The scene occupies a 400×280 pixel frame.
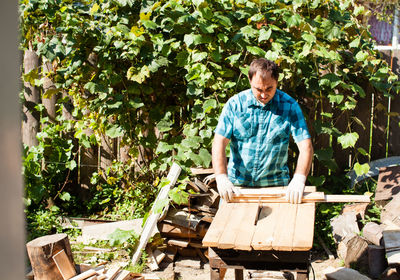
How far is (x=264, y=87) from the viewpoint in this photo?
340 cm

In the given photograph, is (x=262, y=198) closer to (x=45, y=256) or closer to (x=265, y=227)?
(x=265, y=227)

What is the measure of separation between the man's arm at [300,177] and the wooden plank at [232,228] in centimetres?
33

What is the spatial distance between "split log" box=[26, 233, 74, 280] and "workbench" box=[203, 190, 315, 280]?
5.52 feet

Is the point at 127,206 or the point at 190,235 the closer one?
the point at 190,235

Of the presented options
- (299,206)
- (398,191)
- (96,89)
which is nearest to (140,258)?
(96,89)

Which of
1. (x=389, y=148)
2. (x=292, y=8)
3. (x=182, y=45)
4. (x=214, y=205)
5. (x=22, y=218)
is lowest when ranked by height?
(x=214, y=205)

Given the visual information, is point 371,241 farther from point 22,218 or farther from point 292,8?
point 22,218

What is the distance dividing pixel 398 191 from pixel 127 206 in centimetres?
313

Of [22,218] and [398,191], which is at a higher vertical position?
[22,218]

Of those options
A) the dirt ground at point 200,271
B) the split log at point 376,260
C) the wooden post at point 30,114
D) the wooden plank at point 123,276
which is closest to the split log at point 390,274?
the split log at point 376,260

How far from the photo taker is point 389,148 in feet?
18.9

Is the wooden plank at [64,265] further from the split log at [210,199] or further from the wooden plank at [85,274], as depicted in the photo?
the split log at [210,199]

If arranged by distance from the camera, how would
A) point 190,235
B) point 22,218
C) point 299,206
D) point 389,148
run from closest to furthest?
point 22,218
point 299,206
point 190,235
point 389,148

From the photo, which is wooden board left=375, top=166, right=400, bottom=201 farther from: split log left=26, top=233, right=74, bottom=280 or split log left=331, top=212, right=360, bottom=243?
split log left=26, top=233, right=74, bottom=280
